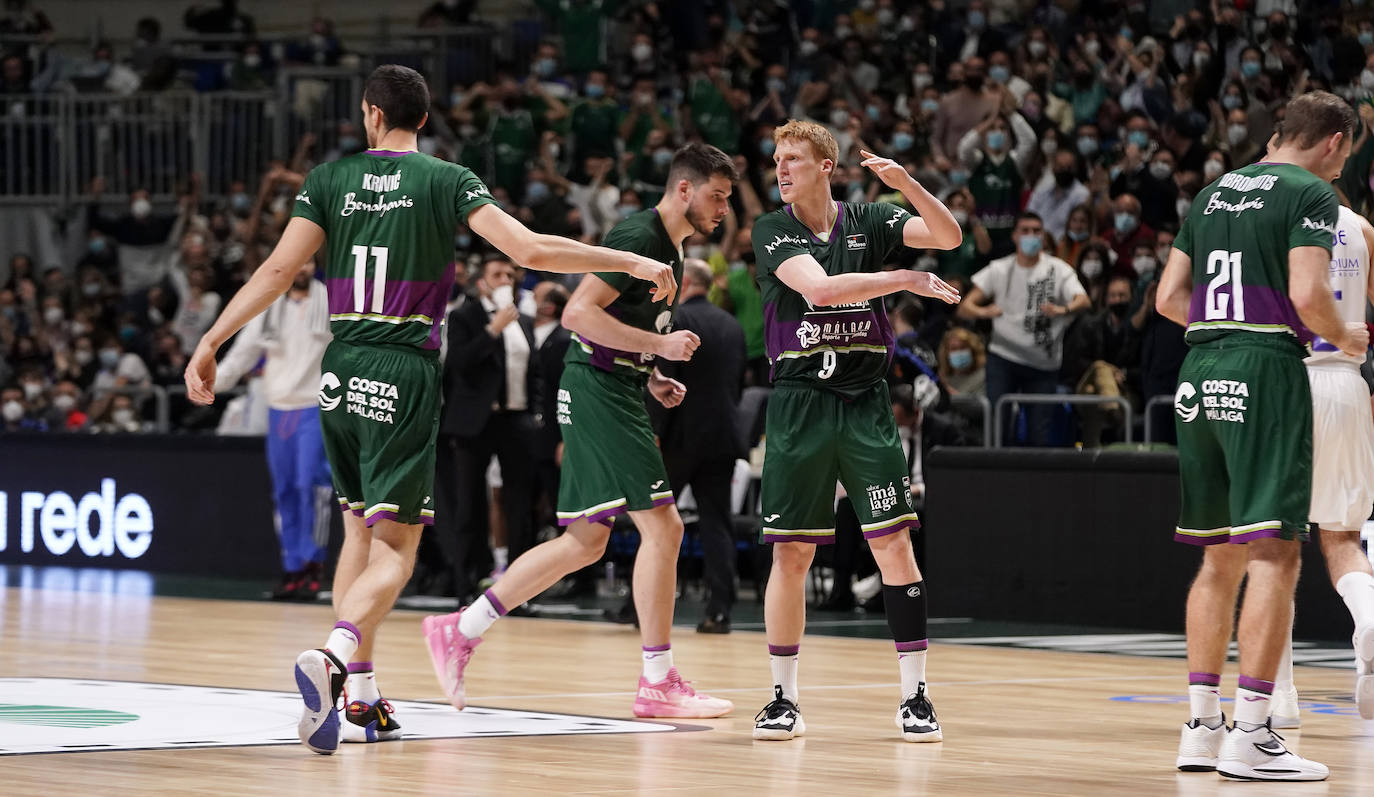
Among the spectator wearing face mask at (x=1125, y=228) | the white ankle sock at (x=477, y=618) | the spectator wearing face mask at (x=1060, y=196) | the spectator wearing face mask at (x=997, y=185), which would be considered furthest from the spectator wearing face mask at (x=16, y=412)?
the white ankle sock at (x=477, y=618)

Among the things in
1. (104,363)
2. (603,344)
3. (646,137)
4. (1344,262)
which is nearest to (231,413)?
(104,363)

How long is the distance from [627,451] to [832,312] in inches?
51.8

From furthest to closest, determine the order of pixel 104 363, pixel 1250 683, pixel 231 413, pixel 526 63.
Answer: pixel 526 63 < pixel 104 363 < pixel 231 413 < pixel 1250 683

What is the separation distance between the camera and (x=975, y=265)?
714 inches

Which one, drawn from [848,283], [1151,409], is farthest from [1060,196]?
[848,283]

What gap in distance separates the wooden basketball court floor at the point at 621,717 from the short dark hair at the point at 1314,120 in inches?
84.3

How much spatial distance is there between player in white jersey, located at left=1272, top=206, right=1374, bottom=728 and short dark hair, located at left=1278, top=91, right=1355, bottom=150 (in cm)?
139

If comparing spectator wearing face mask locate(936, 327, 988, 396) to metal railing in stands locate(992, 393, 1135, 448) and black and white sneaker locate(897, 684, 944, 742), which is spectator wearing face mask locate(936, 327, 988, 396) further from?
black and white sneaker locate(897, 684, 944, 742)

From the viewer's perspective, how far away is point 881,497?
8.01 m

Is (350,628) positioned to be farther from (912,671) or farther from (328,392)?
(912,671)

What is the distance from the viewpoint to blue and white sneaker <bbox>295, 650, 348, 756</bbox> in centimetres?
688

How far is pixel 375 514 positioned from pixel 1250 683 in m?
3.03

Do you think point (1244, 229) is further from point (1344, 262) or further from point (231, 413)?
point (231, 413)

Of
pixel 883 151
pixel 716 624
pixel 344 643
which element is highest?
pixel 883 151
